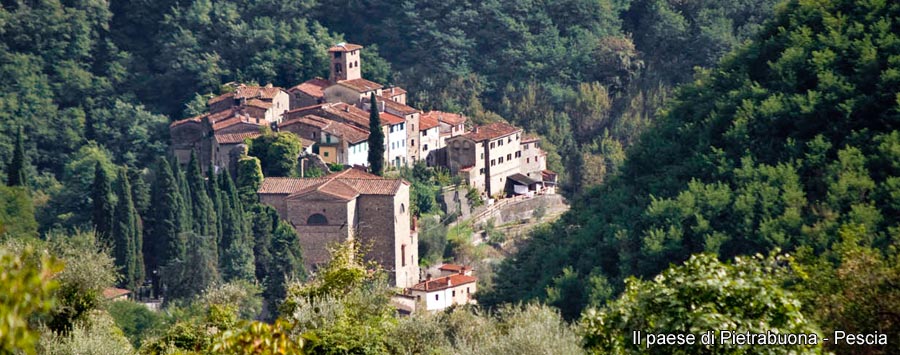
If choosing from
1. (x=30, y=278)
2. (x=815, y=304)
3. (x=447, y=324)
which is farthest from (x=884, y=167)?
(x=30, y=278)

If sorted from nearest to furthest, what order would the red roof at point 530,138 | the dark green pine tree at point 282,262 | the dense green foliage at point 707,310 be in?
the dense green foliage at point 707,310, the dark green pine tree at point 282,262, the red roof at point 530,138

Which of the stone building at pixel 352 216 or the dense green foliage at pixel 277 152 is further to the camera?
the dense green foliage at pixel 277 152

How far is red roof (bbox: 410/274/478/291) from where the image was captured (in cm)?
4544

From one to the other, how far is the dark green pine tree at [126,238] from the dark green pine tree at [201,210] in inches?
69.7

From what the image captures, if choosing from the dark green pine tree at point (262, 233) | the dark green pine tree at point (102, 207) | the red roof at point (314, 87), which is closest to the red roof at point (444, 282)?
the dark green pine tree at point (262, 233)

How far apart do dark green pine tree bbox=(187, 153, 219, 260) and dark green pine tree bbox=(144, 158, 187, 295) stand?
23.0 inches

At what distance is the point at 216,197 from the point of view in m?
47.6

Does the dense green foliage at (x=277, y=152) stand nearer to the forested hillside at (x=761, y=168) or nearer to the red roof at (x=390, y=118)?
the red roof at (x=390, y=118)

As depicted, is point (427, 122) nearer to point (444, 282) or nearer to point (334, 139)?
point (334, 139)

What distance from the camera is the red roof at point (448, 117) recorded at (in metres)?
59.6

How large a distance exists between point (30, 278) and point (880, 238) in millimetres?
16843

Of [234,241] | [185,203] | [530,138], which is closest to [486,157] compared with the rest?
[530,138]

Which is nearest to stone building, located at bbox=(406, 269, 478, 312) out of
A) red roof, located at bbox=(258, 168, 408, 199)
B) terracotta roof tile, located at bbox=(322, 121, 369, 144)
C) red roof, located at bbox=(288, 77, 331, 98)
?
red roof, located at bbox=(258, 168, 408, 199)

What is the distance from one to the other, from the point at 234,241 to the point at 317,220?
2.76m
